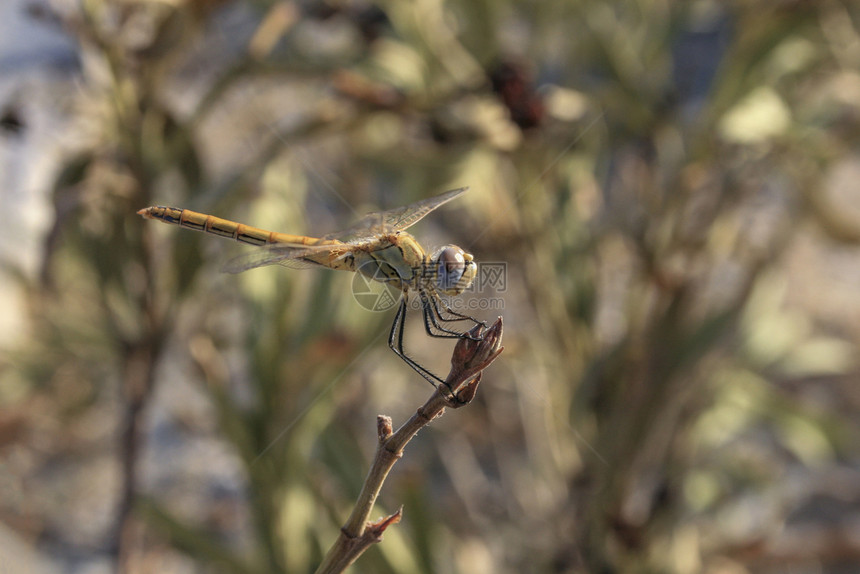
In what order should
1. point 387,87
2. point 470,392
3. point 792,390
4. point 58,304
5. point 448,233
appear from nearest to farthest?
point 470,392 → point 387,87 → point 58,304 → point 448,233 → point 792,390

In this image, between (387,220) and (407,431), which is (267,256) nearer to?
(387,220)

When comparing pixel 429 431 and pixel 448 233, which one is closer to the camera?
pixel 429 431

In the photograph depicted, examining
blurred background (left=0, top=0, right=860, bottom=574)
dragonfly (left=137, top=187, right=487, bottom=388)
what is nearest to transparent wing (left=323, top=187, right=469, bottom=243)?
dragonfly (left=137, top=187, right=487, bottom=388)

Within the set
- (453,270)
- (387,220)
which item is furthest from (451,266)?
(387,220)

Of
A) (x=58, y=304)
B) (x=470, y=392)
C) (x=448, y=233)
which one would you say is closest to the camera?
(x=470, y=392)

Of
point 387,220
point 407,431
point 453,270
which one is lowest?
point 407,431

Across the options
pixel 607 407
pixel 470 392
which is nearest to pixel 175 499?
pixel 607 407

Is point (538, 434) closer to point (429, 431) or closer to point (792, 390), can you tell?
point (429, 431)
